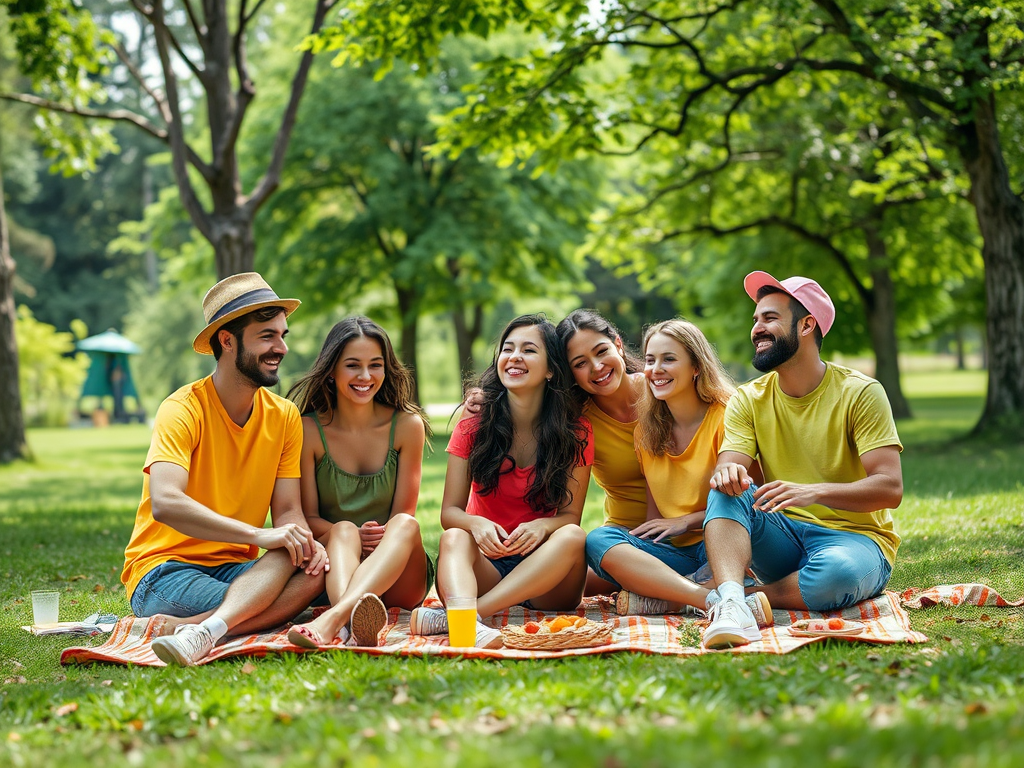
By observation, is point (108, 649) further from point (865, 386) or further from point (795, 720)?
point (865, 386)

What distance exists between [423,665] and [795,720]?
162 centimetres

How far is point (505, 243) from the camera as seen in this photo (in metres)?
20.0

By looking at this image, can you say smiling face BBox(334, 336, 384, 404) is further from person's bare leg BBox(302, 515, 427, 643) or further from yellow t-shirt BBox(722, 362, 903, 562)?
yellow t-shirt BBox(722, 362, 903, 562)

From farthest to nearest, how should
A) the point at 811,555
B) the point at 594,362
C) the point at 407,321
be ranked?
the point at 407,321
the point at 594,362
the point at 811,555

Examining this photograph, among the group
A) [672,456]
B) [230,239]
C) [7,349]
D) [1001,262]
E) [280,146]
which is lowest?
[672,456]

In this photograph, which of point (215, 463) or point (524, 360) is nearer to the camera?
point (215, 463)

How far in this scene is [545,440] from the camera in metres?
5.20

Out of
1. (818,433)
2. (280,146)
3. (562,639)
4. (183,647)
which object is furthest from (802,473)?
(280,146)

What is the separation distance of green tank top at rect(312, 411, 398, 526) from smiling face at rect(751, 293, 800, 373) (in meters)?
2.07

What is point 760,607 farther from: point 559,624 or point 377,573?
point 377,573

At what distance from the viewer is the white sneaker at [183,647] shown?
13.4ft

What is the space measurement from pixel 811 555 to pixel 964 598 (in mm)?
808

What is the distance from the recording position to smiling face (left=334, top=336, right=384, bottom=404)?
206 inches

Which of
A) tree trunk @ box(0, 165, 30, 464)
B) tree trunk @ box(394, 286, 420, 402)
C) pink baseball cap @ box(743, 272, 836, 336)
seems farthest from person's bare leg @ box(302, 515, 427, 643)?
tree trunk @ box(394, 286, 420, 402)
